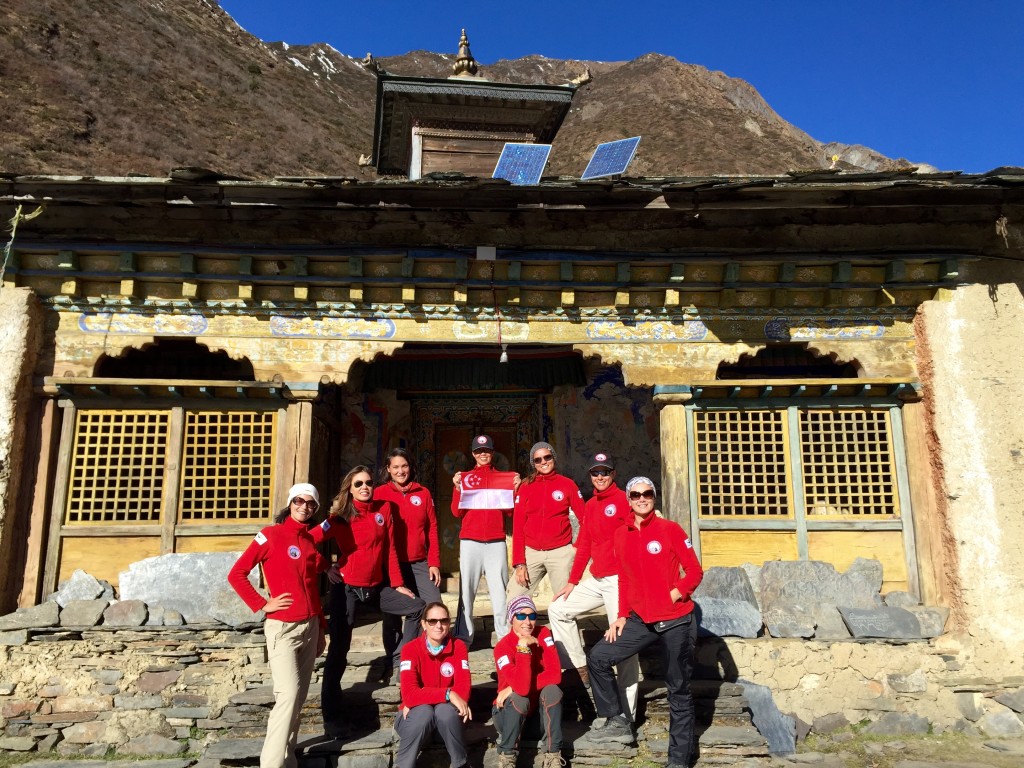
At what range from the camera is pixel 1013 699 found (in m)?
6.57

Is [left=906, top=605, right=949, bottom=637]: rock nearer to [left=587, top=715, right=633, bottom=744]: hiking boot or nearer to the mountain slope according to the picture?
[left=587, top=715, right=633, bottom=744]: hiking boot

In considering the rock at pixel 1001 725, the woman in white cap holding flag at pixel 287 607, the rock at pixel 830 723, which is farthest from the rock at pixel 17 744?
the rock at pixel 1001 725

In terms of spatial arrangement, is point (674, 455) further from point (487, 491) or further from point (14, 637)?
point (14, 637)

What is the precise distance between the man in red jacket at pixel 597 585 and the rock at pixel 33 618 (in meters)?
4.37

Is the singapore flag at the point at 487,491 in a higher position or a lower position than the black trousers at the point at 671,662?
higher

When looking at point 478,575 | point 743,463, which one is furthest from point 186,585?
point 743,463

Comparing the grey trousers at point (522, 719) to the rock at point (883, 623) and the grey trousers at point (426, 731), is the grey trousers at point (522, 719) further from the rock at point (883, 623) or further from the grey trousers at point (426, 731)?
the rock at point (883, 623)

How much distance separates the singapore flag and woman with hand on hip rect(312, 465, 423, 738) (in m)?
0.78

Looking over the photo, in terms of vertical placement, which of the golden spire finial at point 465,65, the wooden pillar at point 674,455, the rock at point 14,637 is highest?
the golden spire finial at point 465,65

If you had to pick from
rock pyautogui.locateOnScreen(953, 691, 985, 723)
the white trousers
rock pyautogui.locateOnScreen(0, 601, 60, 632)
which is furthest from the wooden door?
rock pyautogui.locateOnScreen(953, 691, 985, 723)

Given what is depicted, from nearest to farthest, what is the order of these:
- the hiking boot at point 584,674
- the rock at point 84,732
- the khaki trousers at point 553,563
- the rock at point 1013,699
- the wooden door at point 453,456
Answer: the hiking boot at point 584,674
the khaki trousers at point 553,563
the rock at point 84,732
the rock at point 1013,699
the wooden door at point 453,456

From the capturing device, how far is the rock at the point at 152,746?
627 centimetres

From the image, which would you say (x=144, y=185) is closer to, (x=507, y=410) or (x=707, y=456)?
(x=507, y=410)

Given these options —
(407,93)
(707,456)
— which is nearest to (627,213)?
(707,456)
